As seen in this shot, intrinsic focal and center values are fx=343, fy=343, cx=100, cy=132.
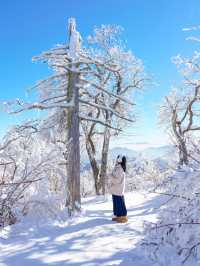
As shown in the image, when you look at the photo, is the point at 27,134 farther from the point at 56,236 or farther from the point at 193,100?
the point at 193,100

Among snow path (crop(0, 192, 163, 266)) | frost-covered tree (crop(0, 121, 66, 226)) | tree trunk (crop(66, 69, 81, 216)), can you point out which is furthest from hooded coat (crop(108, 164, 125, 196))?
tree trunk (crop(66, 69, 81, 216))

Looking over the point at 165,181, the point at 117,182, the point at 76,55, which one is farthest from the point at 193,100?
the point at 165,181

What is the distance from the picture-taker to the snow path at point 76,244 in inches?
186

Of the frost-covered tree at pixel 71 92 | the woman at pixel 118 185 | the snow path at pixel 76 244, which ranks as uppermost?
the frost-covered tree at pixel 71 92

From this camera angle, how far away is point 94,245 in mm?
5652

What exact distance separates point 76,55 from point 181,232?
7165mm

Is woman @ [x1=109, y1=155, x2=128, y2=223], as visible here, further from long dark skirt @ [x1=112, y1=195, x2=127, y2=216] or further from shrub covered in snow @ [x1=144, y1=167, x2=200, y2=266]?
shrub covered in snow @ [x1=144, y1=167, x2=200, y2=266]

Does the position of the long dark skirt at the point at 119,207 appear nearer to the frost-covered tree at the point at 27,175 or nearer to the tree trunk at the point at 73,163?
the frost-covered tree at the point at 27,175

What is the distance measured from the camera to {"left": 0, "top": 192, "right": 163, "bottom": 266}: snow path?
15.5 feet

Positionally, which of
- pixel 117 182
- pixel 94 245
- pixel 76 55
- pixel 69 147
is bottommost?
pixel 94 245

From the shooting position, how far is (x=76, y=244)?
5.71 metres

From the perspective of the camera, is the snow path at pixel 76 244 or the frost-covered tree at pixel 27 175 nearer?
→ the snow path at pixel 76 244

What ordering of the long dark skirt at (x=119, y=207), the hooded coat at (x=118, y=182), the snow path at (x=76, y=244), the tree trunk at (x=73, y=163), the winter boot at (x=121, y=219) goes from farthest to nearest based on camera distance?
the tree trunk at (x=73, y=163) → the hooded coat at (x=118, y=182) → the long dark skirt at (x=119, y=207) → the winter boot at (x=121, y=219) → the snow path at (x=76, y=244)

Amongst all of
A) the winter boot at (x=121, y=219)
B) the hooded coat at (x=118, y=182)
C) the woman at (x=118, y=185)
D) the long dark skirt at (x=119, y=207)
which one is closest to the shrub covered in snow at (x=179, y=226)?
the winter boot at (x=121, y=219)
